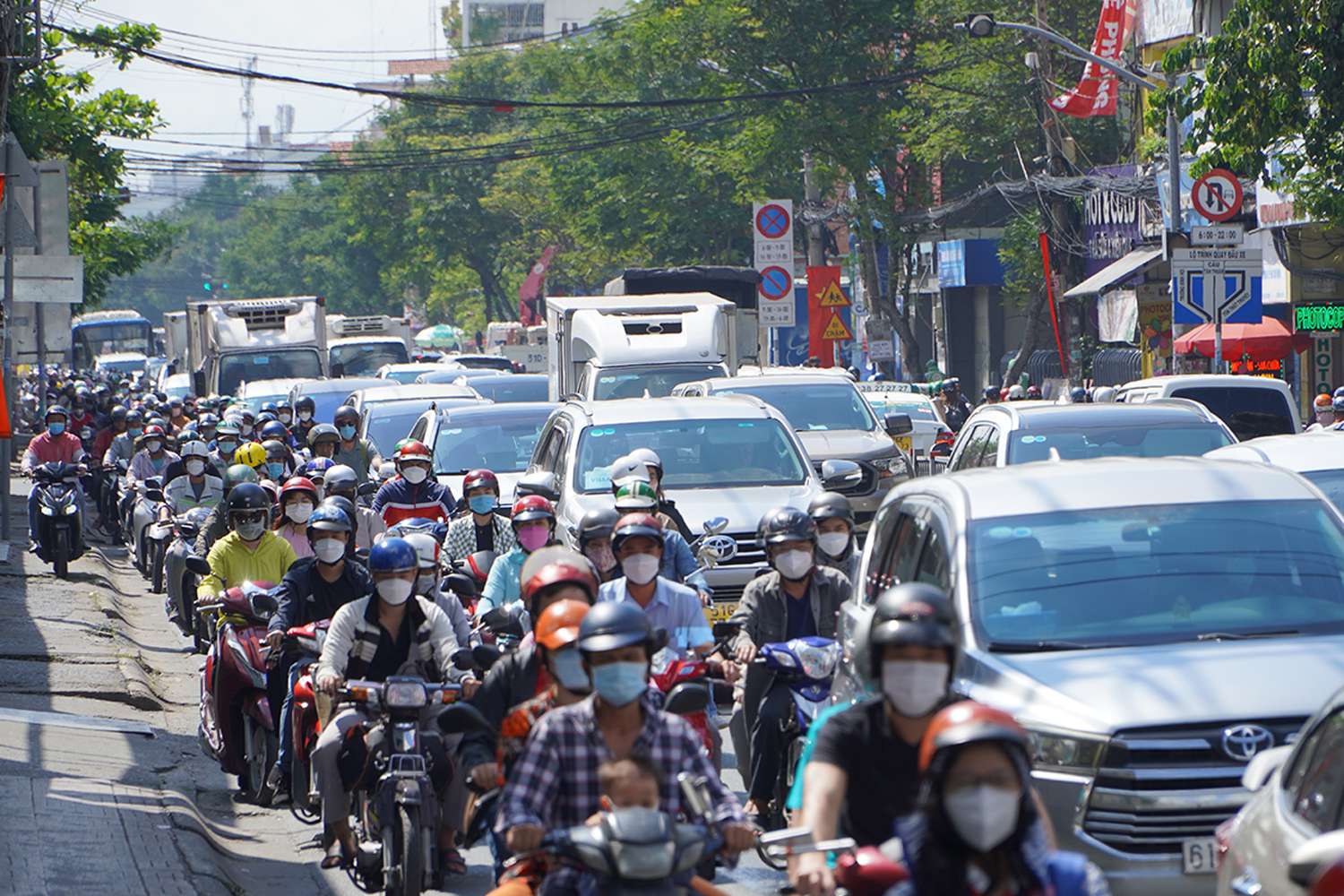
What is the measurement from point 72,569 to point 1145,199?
2190cm

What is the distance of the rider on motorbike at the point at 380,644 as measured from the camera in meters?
8.92

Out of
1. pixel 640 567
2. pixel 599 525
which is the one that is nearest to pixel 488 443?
pixel 599 525

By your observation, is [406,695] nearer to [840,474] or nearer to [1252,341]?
[840,474]

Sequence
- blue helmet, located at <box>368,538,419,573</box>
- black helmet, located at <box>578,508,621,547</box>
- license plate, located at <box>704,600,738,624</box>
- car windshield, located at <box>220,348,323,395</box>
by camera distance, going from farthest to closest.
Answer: car windshield, located at <box>220,348,323,395</box>, license plate, located at <box>704,600,738,624</box>, black helmet, located at <box>578,508,621,547</box>, blue helmet, located at <box>368,538,419,573</box>

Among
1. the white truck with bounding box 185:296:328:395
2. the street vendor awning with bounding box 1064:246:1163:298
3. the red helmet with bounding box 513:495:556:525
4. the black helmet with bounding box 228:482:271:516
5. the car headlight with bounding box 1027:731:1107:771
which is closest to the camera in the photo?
the car headlight with bounding box 1027:731:1107:771

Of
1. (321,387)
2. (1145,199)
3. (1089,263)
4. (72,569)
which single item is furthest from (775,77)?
(72,569)

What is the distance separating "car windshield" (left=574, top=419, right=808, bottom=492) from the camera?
15531mm

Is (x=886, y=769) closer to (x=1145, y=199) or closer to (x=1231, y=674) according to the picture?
(x=1231, y=674)

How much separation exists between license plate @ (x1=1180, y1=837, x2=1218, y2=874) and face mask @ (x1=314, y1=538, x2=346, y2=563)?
16.3 ft

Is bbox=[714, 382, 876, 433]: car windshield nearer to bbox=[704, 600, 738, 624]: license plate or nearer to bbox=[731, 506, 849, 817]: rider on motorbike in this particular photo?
bbox=[704, 600, 738, 624]: license plate

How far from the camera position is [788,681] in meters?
9.18

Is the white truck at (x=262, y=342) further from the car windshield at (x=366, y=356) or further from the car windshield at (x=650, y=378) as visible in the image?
the car windshield at (x=650, y=378)

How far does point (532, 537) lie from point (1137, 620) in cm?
374

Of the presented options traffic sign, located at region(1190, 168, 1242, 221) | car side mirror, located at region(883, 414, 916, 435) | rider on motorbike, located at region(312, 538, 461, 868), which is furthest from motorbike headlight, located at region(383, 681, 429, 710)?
traffic sign, located at region(1190, 168, 1242, 221)
